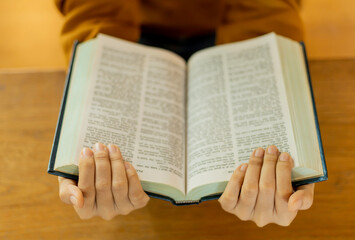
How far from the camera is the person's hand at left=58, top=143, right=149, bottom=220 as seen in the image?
1.55 ft

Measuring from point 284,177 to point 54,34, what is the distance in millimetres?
876

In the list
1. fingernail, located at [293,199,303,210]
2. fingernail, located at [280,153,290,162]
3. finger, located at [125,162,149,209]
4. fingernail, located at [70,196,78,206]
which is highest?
fingernail, located at [280,153,290,162]

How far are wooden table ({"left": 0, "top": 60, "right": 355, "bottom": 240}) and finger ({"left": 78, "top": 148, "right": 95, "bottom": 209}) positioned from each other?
10 centimetres

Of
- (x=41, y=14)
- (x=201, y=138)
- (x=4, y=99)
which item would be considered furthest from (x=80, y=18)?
(x=41, y=14)

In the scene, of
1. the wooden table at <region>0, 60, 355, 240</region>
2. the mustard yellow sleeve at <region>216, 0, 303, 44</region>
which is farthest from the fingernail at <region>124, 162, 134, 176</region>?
the mustard yellow sleeve at <region>216, 0, 303, 44</region>

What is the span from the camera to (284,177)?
466 millimetres

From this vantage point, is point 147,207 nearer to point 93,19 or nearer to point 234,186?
point 234,186

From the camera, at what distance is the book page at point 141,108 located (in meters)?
0.51

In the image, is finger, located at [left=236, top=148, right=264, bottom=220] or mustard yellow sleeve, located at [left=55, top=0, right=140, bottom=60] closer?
finger, located at [left=236, top=148, right=264, bottom=220]

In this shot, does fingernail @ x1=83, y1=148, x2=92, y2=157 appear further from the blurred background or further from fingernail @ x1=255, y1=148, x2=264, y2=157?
the blurred background

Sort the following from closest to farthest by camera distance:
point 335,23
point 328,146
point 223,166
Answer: point 223,166 → point 328,146 → point 335,23

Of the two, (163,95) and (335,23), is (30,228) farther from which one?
(335,23)

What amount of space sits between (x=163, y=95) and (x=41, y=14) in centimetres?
75

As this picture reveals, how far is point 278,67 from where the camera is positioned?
1.90 feet
